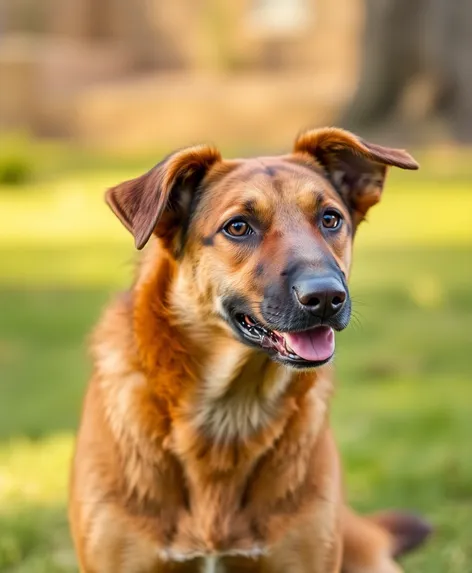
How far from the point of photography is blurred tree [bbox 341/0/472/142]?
2064 centimetres

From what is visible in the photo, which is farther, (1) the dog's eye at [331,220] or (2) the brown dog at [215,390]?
(1) the dog's eye at [331,220]

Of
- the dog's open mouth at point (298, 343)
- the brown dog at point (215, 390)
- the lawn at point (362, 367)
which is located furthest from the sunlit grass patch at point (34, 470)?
the dog's open mouth at point (298, 343)

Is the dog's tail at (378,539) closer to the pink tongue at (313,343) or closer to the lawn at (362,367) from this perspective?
the lawn at (362,367)

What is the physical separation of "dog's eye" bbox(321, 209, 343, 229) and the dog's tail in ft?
3.78

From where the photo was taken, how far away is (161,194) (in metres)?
3.75

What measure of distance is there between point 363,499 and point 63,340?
12.3ft

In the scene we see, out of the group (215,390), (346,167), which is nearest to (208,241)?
(215,390)

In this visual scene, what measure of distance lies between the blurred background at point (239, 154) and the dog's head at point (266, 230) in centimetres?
47

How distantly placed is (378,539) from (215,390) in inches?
39.8

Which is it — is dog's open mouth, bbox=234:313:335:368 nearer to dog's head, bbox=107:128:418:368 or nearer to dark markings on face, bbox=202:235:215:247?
dog's head, bbox=107:128:418:368

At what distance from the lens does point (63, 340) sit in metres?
8.91

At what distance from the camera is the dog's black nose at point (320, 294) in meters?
3.51

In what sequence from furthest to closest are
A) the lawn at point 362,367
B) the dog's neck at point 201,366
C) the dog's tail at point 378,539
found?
the lawn at point 362,367
the dog's tail at point 378,539
the dog's neck at point 201,366

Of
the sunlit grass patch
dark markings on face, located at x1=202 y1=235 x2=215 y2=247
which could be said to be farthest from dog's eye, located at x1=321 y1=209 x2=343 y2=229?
the sunlit grass patch
